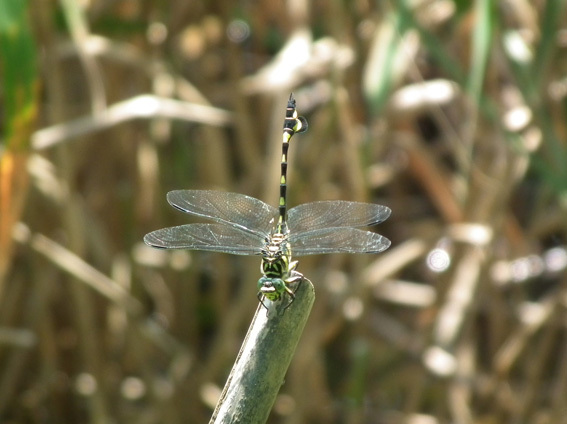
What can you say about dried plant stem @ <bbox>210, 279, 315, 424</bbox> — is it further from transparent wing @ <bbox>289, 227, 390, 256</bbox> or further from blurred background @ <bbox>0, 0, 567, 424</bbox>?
blurred background @ <bbox>0, 0, 567, 424</bbox>

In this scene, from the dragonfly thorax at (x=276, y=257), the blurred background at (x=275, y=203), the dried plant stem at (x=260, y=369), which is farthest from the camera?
the blurred background at (x=275, y=203)

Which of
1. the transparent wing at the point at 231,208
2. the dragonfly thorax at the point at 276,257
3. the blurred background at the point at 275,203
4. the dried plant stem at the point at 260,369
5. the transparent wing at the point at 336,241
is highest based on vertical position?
the blurred background at the point at 275,203

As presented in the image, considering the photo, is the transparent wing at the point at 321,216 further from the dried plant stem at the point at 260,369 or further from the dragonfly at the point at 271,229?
the dried plant stem at the point at 260,369

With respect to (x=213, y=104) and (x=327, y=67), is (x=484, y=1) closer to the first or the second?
(x=327, y=67)

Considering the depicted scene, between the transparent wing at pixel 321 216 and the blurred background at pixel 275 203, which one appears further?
the blurred background at pixel 275 203

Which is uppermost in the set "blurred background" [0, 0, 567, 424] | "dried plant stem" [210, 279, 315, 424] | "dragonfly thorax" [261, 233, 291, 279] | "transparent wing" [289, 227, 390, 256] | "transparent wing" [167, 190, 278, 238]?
"blurred background" [0, 0, 567, 424]

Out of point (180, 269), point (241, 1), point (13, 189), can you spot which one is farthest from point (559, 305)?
point (13, 189)

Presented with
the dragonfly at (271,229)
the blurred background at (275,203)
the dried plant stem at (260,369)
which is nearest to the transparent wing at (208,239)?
the dragonfly at (271,229)

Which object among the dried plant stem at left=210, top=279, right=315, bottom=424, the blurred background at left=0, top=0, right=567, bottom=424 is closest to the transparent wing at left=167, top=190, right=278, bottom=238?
the dried plant stem at left=210, top=279, right=315, bottom=424
